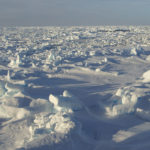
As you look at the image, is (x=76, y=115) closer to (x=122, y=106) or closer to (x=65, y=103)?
(x=65, y=103)

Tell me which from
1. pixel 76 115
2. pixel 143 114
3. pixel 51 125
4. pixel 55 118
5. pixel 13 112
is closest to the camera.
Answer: pixel 51 125

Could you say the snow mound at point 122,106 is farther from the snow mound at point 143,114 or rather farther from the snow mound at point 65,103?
the snow mound at point 65,103

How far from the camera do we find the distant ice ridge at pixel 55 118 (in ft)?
18.0

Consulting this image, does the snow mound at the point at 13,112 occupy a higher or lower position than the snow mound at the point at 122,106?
lower

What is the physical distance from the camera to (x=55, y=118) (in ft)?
19.3

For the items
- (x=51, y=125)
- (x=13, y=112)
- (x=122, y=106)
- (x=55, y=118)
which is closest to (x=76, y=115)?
Result: (x=55, y=118)

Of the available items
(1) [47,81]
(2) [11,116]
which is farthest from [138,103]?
(1) [47,81]

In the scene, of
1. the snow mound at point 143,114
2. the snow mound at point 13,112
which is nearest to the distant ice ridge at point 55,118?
the snow mound at point 13,112

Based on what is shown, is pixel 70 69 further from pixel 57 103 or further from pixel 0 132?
pixel 0 132

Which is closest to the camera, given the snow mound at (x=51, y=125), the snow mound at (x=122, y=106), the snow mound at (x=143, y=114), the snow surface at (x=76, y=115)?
the snow surface at (x=76, y=115)

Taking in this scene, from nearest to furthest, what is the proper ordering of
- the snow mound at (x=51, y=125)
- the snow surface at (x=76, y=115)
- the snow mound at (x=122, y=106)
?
the snow surface at (x=76, y=115), the snow mound at (x=51, y=125), the snow mound at (x=122, y=106)

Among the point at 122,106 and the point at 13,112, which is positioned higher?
the point at 122,106

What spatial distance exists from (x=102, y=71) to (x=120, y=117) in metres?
5.97

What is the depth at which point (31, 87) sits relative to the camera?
968cm
